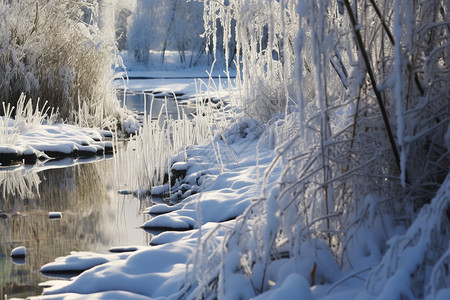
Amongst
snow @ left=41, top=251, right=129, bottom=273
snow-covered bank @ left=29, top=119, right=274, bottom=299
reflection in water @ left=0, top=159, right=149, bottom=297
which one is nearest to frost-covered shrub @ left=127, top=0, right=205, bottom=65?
reflection in water @ left=0, top=159, right=149, bottom=297

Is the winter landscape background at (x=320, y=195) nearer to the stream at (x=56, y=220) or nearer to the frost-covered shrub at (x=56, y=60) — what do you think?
the stream at (x=56, y=220)

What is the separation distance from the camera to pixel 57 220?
15.6 ft

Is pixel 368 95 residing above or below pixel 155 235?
above

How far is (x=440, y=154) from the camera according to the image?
7.73 feet

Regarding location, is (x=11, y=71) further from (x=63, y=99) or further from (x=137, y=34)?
(x=137, y=34)

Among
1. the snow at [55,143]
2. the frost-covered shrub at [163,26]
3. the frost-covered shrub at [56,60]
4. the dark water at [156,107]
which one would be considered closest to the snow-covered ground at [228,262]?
the snow at [55,143]

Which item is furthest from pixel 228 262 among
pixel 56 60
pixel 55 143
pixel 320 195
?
pixel 56 60

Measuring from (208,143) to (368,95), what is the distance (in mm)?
4246

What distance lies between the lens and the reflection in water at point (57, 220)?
3719mm

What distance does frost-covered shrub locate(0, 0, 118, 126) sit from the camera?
375 inches

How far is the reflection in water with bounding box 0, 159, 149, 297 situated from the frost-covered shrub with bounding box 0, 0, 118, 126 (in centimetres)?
313

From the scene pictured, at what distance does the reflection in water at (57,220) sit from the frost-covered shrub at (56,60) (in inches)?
123

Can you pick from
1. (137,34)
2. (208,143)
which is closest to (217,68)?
(137,34)

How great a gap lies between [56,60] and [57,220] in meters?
5.73
